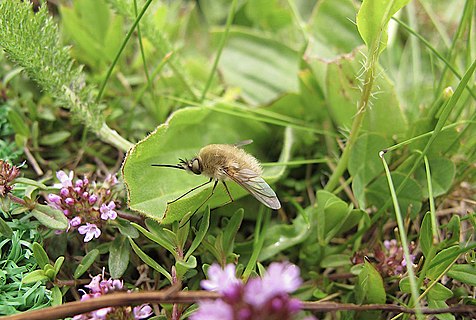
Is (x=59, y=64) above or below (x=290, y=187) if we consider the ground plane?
above

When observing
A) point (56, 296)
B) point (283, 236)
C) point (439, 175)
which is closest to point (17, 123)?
point (56, 296)

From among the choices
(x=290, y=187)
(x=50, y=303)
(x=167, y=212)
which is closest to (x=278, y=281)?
(x=167, y=212)

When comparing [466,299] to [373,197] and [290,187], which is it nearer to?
[373,197]

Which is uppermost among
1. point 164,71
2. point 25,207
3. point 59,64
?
point 59,64

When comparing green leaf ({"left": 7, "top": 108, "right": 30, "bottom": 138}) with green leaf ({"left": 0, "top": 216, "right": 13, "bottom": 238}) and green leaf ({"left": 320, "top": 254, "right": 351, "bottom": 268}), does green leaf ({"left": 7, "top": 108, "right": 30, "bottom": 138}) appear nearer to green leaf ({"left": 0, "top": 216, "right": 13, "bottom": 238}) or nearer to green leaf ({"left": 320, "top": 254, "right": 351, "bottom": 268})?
green leaf ({"left": 0, "top": 216, "right": 13, "bottom": 238})

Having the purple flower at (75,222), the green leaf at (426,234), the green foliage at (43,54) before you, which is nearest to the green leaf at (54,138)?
the green foliage at (43,54)

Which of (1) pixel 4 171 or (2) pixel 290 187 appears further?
(2) pixel 290 187

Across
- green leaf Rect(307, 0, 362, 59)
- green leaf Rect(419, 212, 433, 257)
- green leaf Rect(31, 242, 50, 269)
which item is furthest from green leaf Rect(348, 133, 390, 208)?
green leaf Rect(31, 242, 50, 269)
